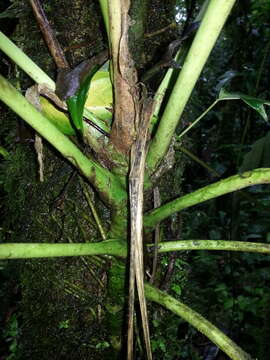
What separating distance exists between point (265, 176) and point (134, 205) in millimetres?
216

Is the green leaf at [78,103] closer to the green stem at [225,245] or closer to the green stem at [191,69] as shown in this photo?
the green stem at [191,69]

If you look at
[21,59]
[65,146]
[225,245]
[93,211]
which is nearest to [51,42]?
[21,59]

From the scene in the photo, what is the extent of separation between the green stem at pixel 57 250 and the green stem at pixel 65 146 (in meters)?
0.09

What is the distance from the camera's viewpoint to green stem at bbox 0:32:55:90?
51 cm

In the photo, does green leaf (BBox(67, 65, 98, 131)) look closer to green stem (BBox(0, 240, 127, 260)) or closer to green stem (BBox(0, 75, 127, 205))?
green stem (BBox(0, 75, 127, 205))

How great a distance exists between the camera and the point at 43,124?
48 centimetres

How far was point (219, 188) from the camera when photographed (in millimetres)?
527

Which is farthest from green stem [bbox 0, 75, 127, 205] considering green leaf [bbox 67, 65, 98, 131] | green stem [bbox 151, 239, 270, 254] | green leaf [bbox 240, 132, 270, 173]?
green leaf [bbox 240, 132, 270, 173]

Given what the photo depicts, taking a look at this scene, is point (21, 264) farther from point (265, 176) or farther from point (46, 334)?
point (265, 176)

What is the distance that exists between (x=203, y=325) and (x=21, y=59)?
1.74ft

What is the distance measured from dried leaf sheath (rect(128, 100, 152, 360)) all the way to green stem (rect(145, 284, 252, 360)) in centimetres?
6

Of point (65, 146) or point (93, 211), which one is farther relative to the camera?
point (93, 211)

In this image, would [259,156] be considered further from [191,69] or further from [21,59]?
[21,59]

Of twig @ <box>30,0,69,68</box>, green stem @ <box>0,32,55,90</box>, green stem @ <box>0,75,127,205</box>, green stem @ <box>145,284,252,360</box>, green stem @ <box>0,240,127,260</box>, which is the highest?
twig @ <box>30,0,69,68</box>
